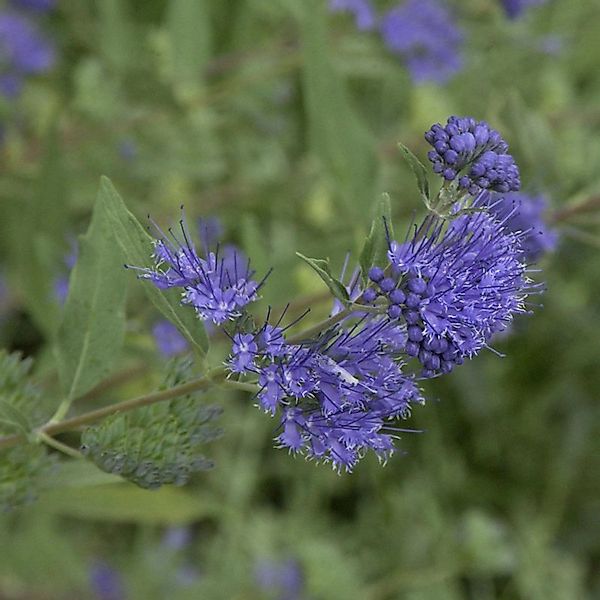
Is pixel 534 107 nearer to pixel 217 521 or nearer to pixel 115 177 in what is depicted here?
pixel 115 177

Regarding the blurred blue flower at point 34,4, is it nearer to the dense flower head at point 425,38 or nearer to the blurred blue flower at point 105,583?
the dense flower head at point 425,38

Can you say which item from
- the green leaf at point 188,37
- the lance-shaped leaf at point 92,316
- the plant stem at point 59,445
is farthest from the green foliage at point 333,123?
the plant stem at point 59,445

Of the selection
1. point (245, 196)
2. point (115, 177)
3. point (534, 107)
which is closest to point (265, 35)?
point (245, 196)

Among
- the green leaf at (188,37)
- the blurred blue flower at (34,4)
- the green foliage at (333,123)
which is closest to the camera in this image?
the green foliage at (333,123)

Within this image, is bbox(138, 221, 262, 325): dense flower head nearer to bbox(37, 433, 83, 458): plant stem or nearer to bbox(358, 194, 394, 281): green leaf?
bbox(358, 194, 394, 281): green leaf

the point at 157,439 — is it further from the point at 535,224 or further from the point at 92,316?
the point at 535,224

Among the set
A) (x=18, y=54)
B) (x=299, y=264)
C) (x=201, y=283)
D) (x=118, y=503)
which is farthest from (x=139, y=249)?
(x=18, y=54)

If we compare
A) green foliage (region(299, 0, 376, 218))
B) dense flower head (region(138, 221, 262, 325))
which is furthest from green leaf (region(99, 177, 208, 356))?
green foliage (region(299, 0, 376, 218))
